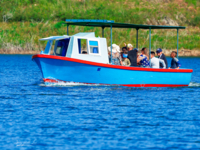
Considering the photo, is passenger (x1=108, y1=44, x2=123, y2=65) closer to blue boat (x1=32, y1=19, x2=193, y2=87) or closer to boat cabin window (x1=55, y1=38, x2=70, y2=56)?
blue boat (x1=32, y1=19, x2=193, y2=87)

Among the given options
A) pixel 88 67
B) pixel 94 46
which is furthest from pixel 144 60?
pixel 88 67

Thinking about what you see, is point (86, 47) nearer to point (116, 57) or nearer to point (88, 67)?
point (88, 67)

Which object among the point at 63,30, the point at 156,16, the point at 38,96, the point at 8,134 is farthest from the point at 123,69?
the point at 156,16

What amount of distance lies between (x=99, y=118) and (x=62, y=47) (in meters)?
7.72

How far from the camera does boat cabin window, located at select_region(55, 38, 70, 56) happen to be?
21.5 meters

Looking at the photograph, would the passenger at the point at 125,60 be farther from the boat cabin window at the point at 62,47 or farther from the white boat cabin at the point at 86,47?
the boat cabin window at the point at 62,47

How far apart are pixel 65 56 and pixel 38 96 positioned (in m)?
2.58

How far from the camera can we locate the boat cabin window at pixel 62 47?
845 inches

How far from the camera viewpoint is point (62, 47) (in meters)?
21.6

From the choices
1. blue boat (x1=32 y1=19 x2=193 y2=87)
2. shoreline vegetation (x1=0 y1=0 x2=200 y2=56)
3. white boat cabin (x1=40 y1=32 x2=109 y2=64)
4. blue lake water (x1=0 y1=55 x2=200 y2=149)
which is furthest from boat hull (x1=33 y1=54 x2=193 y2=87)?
shoreline vegetation (x1=0 y1=0 x2=200 y2=56)

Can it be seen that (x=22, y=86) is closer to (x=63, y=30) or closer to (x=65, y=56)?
(x=65, y=56)

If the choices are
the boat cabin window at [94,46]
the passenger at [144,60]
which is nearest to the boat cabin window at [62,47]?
the boat cabin window at [94,46]

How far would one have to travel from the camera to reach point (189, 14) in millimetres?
77875

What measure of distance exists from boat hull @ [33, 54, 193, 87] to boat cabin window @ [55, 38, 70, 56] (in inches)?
36.8
